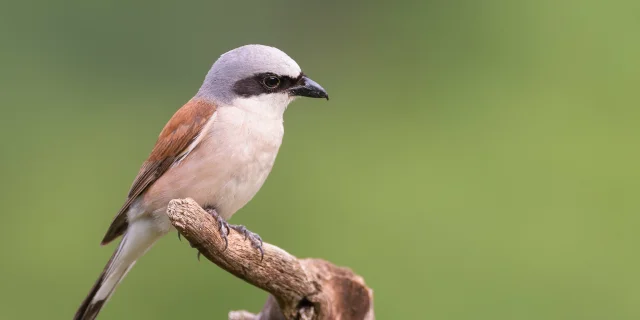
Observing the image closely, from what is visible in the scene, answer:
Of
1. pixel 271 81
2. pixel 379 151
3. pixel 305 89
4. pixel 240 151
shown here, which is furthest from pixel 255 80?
pixel 379 151

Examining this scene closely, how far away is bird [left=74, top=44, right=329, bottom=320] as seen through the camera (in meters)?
3.77

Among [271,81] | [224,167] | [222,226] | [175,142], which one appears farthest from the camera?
[271,81]

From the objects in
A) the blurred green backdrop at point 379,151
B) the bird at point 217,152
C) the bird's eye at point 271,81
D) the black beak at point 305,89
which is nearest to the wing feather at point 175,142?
the bird at point 217,152

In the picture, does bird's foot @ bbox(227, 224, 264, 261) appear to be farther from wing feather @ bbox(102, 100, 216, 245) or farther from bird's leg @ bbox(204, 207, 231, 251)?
wing feather @ bbox(102, 100, 216, 245)

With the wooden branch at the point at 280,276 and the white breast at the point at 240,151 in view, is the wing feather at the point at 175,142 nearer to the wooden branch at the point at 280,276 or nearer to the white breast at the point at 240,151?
the white breast at the point at 240,151

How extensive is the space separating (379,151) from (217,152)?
359cm

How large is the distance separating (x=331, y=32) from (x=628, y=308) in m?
4.10

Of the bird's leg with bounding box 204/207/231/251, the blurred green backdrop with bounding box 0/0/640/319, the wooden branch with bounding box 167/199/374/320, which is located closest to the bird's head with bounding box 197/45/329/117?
the bird's leg with bounding box 204/207/231/251

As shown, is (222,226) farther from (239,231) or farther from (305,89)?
(305,89)

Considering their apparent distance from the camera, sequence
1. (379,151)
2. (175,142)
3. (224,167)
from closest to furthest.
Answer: (224,167)
(175,142)
(379,151)

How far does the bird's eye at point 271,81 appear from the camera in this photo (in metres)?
3.97

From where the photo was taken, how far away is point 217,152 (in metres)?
3.76

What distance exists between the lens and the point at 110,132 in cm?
721

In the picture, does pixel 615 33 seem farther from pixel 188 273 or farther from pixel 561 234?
pixel 188 273
